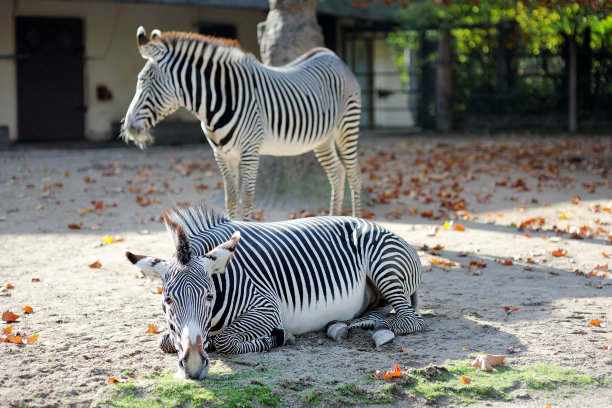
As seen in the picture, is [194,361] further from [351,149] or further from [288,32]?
[288,32]

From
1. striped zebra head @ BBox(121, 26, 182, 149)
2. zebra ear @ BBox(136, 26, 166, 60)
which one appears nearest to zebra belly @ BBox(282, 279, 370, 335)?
striped zebra head @ BBox(121, 26, 182, 149)

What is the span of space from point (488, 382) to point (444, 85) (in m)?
15.6

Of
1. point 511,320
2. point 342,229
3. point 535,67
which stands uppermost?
point 535,67

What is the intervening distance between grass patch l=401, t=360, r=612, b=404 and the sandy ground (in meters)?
0.08

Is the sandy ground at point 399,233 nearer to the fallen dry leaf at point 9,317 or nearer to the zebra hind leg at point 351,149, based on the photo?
the fallen dry leaf at point 9,317

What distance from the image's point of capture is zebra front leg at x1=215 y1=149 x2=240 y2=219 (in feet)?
24.0

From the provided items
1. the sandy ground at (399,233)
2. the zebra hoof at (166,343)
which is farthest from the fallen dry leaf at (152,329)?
the zebra hoof at (166,343)

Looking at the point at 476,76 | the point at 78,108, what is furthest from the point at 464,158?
the point at 78,108

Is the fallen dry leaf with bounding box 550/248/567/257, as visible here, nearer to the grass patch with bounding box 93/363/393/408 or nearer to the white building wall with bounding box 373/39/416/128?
the grass patch with bounding box 93/363/393/408

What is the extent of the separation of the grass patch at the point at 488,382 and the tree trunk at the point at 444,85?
1531 centimetres

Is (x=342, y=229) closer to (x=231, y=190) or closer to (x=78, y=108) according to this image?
(x=231, y=190)

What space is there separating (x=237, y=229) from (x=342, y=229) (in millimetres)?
796

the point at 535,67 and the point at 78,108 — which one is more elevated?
the point at 535,67

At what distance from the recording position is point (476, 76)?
18.9 metres
